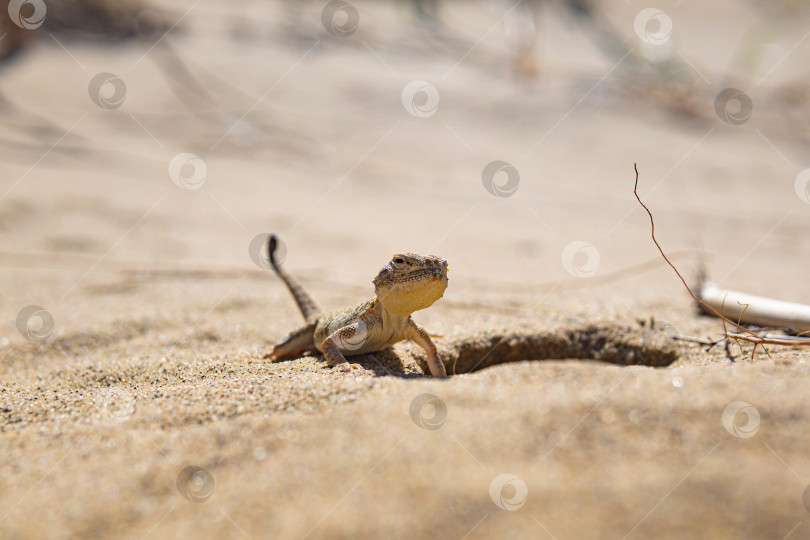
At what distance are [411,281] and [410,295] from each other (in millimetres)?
81

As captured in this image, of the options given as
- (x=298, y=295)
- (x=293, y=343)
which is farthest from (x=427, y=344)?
(x=298, y=295)

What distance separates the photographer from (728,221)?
24.2 ft

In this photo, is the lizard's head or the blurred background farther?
the blurred background

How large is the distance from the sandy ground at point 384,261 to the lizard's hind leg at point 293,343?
27 centimetres

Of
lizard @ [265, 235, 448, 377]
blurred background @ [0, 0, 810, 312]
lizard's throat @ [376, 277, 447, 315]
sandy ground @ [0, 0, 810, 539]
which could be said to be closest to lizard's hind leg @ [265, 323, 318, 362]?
lizard @ [265, 235, 448, 377]

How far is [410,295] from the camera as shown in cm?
299

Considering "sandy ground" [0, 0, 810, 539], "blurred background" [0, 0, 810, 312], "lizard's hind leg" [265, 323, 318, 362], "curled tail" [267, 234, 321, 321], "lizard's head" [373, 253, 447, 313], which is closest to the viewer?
"sandy ground" [0, 0, 810, 539]

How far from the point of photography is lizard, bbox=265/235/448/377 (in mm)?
2943

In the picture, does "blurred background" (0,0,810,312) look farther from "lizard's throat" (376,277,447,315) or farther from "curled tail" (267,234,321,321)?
"lizard's throat" (376,277,447,315)

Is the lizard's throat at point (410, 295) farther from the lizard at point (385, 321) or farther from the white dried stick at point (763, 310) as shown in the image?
the white dried stick at point (763, 310)

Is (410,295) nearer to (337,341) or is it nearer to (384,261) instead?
(337,341)

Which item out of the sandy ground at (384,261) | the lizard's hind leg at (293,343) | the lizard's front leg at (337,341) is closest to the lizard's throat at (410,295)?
the lizard's front leg at (337,341)

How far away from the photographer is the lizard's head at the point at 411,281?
2.93 m

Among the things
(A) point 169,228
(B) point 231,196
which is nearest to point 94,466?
(A) point 169,228
